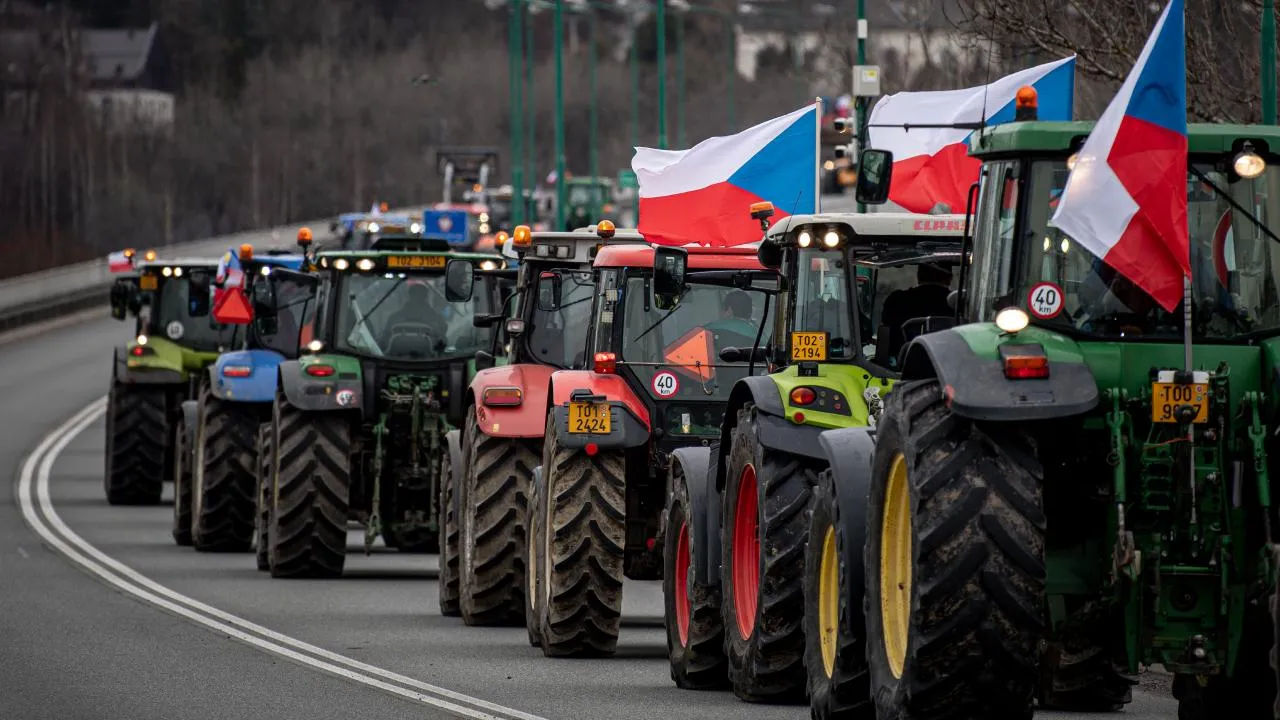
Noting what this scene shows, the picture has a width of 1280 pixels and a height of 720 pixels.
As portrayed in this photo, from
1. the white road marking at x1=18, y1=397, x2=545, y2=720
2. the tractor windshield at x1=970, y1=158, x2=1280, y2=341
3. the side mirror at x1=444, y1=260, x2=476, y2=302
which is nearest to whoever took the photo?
the tractor windshield at x1=970, y1=158, x2=1280, y2=341

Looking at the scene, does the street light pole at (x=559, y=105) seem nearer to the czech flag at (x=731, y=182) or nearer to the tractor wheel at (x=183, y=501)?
the tractor wheel at (x=183, y=501)

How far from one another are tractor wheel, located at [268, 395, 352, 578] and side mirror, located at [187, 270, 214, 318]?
20.5 feet

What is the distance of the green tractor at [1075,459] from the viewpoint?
8852 millimetres

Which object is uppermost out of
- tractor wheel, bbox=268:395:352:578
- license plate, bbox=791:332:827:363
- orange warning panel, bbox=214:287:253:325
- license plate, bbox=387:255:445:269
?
license plate, bbox=387:255:445:269

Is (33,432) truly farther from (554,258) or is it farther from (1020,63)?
(554,258)

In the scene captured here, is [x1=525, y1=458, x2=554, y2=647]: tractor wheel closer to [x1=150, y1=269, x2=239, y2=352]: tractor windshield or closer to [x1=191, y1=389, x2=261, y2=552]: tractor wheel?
[x1=191, y1=389, x2=261, y2=552]: tractor wheel

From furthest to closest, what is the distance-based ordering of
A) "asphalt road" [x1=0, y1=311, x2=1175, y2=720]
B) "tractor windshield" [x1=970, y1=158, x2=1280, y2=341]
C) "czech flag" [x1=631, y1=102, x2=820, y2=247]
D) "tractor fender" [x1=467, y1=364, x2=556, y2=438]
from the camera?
"czech flag" [x1=631, y1=102, x2=820, y2=247] < "tractor fender" [x1=467, y1=364, x2=556, y2=438] < "asphalt road" [x1=0, y1=311, x2=1175, y2=720] < "tractor windshield" [x1=970, y1=158, x2=1280, y2=341]

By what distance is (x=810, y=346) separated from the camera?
502 inches

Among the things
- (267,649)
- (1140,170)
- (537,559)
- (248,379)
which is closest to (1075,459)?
(1140,170)

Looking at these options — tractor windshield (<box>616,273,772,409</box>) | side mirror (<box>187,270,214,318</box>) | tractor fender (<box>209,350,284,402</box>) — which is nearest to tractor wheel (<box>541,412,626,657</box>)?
tractor windshield (<box>616,273,772,409</box>)

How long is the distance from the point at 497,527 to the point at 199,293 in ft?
35.9

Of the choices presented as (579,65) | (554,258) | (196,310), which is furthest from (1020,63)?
(579,65)

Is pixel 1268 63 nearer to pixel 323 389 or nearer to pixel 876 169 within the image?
pixel 876 169

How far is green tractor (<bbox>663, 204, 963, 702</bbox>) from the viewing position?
473 inches
